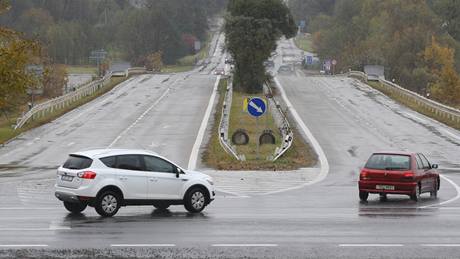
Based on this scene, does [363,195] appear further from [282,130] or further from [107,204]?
[282,130]

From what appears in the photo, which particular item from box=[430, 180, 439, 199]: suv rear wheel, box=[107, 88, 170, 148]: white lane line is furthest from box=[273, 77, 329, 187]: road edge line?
box=[107, 88, 170, 148]: white lane line

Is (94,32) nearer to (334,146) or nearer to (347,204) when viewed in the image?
(334,146)

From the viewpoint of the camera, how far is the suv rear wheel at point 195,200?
2202 cm

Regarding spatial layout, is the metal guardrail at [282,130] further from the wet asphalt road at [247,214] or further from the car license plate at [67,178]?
the car license plate at [67,178]

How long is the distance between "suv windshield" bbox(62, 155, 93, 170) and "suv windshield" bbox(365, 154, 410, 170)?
8697 millimetres

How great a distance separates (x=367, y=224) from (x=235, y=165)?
Answer: 50.9 ft

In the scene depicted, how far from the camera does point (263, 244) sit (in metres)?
16.6

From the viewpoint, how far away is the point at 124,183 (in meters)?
21.2

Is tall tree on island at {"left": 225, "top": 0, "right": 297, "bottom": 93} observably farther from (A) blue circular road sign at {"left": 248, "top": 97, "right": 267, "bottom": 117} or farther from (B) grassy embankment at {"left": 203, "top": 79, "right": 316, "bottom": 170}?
(A) blue circular road sign at {"left": 248, "top": 97, "right": 267, "bottom": 117}

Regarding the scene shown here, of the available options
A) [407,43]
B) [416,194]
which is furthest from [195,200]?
[407,43]

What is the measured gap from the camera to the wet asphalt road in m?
16.2

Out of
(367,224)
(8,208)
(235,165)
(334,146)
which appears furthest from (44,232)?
(334,146)

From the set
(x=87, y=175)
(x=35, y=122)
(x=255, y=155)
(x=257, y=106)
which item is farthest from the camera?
(x=35, y=122)

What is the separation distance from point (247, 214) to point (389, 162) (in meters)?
6.11
